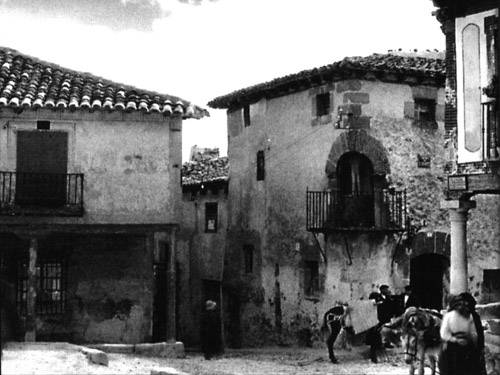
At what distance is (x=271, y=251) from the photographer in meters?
23.0

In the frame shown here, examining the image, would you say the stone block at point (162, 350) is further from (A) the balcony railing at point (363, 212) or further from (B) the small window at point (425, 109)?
(B) the small window at point (425, 109)

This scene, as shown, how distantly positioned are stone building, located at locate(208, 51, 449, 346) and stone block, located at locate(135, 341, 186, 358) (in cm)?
436

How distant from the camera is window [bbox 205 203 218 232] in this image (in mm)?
27078

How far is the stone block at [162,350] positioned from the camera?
1766cm

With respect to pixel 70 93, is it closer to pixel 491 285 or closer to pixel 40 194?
pixel 40 194

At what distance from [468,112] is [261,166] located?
386 inches

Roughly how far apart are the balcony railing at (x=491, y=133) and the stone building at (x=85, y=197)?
7.15m

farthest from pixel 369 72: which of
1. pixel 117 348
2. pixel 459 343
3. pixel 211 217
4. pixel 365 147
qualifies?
pixel 459 343

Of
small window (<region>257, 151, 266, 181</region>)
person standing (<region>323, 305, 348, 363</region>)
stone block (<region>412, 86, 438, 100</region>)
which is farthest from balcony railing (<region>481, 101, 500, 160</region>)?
small window (<region>257, 151, 266, 181</region>)

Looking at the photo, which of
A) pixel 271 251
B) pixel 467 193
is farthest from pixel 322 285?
pixel 467 193

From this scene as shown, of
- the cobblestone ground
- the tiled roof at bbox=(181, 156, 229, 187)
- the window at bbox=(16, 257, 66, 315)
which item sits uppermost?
the tiled roof at bbox=(181, 156, 229, 187)

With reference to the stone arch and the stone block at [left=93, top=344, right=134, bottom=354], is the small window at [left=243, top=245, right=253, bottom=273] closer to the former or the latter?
the stone arch

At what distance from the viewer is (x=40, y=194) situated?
18.2 m

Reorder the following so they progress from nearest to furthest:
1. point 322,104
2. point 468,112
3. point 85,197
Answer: point 468,112, point 85,197, point 322,104
